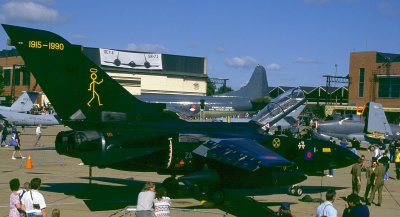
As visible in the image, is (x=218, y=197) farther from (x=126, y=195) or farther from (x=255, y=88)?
(x=255, y=88)

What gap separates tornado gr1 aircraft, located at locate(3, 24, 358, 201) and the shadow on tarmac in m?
0.81

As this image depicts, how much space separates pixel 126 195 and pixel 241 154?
16.2 ft

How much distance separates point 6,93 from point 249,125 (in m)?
92.2

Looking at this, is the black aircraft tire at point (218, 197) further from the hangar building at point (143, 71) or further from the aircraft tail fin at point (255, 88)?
the hangar building at point (143, 71)

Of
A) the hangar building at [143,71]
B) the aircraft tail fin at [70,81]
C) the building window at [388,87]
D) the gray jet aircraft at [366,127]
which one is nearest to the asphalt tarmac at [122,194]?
the aircraft tail fin at [70,81]

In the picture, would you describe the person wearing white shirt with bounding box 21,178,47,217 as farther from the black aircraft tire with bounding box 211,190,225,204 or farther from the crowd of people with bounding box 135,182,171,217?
the black aircraft tire with bounding box 211,190,225,204

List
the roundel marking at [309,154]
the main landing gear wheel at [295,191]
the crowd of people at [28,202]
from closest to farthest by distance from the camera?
the crowd of people at [28,202] < the main landing gear wheel at [295,191] < the roundel marking at [309,154]

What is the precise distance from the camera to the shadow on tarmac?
15.3 metres

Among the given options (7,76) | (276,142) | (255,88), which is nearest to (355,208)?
(276,142)

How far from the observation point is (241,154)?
15.0 meters

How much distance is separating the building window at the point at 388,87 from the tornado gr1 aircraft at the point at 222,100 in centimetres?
1949

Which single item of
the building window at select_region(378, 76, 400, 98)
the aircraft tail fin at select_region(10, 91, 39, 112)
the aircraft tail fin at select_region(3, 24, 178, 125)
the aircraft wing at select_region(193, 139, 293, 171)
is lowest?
the aircraft wing at select_region(193, 139, 293, 171)

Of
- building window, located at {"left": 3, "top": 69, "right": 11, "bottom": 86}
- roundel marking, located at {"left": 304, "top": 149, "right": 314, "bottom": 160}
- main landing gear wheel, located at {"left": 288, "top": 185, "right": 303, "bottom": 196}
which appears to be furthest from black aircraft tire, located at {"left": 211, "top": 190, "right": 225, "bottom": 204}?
building window, located at {"left": 3, "top": 69, "right": 11, "bottom": 86}

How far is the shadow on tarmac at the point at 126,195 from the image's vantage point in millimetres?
15328
